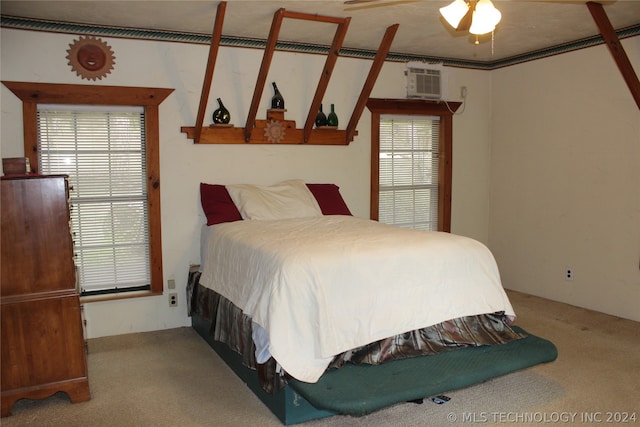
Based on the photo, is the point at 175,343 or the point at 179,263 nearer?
the point at 175,343

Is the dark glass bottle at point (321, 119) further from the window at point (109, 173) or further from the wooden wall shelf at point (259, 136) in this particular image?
the window at point (109, 173)

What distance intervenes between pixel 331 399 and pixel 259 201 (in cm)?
197

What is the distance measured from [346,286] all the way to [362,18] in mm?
2149

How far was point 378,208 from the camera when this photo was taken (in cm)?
503

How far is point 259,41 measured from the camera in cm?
429

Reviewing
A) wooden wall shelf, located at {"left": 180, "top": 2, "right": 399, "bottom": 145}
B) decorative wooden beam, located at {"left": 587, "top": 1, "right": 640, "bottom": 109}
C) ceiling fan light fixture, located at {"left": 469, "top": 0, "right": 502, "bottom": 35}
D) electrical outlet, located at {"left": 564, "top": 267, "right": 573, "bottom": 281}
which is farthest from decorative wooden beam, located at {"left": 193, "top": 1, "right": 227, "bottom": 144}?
electrical outlet, located at {"left": 564, "top": 267, "right": 573, "bottom": 281}

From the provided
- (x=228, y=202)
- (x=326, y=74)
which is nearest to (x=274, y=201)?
(x=228, y=202)

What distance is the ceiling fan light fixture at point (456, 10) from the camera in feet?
8.43

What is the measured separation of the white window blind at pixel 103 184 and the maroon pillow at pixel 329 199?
4.55 feet

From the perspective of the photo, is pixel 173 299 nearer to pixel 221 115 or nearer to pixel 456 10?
pixel 221 115

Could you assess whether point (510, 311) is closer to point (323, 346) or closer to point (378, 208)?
point (323, 346)

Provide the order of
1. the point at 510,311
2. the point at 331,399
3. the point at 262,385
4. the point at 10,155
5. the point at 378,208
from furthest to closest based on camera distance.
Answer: the point at 378,208, the point at 10,155, the point at 510,311, the point at 262,385, the point at 331,399

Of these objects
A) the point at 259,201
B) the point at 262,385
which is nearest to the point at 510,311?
the point at 262,385

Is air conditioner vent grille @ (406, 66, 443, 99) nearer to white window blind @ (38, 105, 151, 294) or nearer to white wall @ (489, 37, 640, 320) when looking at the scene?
white wall @ (489, 37, 640, 320)
